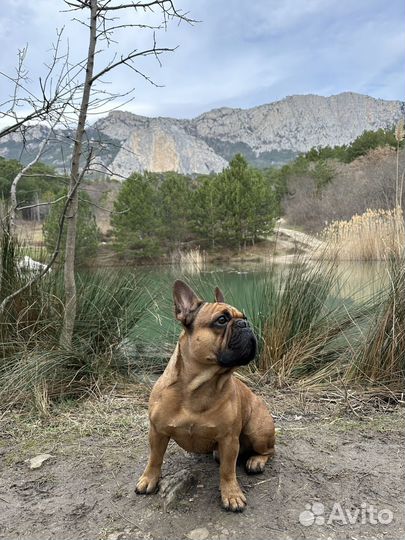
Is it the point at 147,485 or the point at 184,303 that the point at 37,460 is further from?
the point at 184,303

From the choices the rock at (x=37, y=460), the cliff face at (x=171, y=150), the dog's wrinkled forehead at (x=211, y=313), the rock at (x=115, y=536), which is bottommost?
the rock at (x=37, y=460)

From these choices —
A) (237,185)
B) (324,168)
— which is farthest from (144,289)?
(324,168)

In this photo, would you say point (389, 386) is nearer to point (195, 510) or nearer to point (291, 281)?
point (291, 281)

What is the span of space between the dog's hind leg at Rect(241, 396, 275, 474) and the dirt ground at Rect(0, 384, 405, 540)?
6cm

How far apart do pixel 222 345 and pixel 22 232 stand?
341 centimetres

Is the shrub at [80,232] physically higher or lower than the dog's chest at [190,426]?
higher

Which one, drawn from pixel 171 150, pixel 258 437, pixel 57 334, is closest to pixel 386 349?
pixel 258 437

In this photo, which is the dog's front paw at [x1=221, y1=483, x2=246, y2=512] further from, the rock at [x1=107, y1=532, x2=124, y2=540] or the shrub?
the shrub

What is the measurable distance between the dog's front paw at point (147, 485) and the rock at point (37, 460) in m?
0.77

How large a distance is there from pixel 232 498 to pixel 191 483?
293 mm

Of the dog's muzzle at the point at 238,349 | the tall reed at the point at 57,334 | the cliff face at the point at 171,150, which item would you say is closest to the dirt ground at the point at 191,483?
the tall reed at the point at 57,334

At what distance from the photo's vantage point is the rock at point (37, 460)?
2.67m

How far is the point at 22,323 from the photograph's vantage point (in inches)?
159

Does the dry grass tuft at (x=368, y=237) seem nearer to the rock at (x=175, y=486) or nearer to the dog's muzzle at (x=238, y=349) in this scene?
the dog's muzzle at (x=238, y=349)
